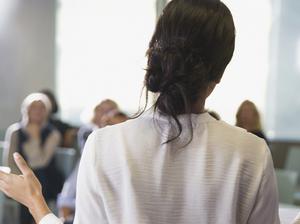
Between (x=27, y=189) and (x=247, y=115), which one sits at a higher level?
(x=27, y=189)

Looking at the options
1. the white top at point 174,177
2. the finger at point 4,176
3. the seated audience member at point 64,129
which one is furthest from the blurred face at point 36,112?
the white top at point 174,177

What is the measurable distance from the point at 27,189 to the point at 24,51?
6487 millimetres

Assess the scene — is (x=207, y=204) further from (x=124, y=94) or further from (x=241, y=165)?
(x=124, y=94)

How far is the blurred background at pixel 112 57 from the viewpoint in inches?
280

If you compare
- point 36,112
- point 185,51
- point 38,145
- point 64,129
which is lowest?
point 64,129

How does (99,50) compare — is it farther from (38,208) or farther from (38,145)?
(38,208)

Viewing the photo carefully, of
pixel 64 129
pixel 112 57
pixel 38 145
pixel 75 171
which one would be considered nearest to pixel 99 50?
pixel 112 57

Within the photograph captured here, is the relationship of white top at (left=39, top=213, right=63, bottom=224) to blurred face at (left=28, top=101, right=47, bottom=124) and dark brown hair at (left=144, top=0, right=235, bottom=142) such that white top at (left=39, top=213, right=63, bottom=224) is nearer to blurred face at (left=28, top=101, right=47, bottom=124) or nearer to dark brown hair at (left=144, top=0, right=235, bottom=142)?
dark brown hair at (left=144, top=0, right=235, bottom=142)

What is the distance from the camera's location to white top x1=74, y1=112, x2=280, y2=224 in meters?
0.92

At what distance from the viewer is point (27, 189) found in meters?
1.03

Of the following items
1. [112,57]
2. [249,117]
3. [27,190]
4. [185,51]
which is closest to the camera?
[185,51]

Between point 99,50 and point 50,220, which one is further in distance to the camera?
point 99,50

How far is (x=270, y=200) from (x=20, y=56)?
6644mm

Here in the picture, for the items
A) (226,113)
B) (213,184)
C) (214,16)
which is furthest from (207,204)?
(226,113)
